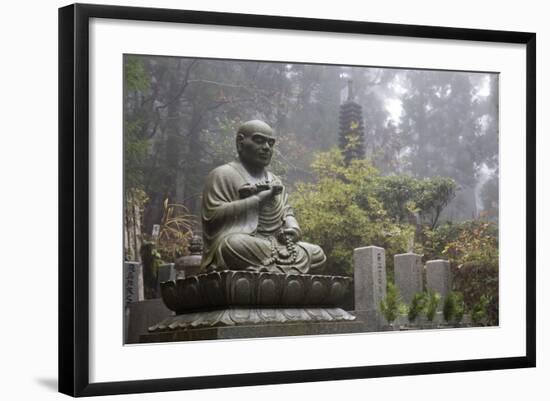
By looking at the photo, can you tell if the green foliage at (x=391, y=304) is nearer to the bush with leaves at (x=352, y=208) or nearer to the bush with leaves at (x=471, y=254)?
the bush with leaves at (x=352, y=208)

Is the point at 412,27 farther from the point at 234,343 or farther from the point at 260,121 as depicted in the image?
the point at 234,343

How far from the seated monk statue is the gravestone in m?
0.36

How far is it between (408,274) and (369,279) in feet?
1.42

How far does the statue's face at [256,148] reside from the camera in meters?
11.9

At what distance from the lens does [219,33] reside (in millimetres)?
10922

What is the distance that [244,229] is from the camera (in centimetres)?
1188

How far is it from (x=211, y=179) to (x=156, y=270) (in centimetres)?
103

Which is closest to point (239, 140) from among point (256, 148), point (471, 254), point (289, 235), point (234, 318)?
point (256, 148)

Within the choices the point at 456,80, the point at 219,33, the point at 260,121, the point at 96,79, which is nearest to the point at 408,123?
the point at 456,80

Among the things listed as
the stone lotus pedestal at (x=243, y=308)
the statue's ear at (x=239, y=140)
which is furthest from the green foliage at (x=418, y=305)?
the statue's ear at (x=239, y=140)

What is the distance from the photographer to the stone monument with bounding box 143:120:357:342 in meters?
11.2

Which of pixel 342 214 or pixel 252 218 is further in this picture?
pixel 342 214

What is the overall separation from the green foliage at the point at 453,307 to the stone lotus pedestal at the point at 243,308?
94cm

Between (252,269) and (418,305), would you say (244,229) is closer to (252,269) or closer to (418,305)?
(252,269)
